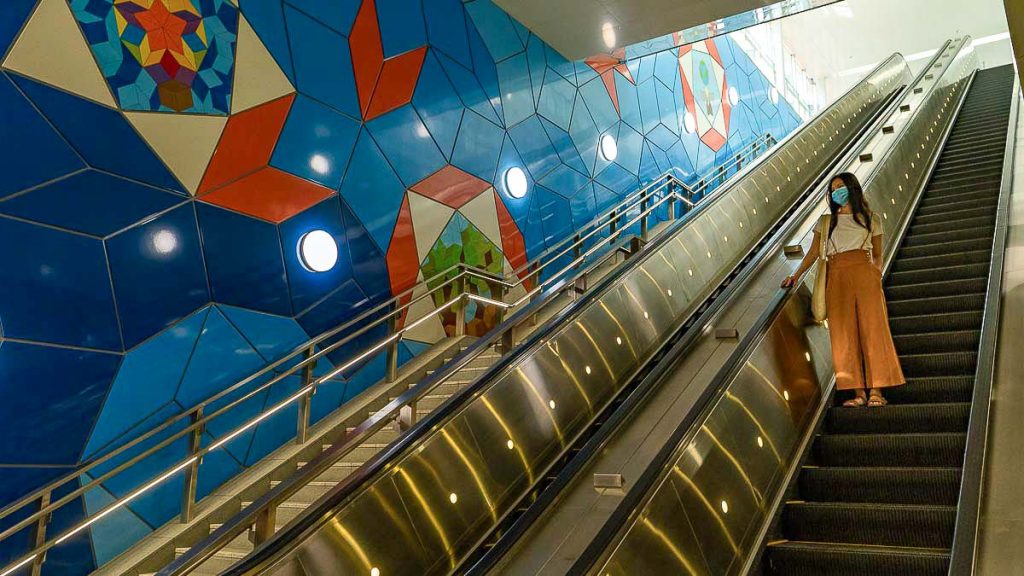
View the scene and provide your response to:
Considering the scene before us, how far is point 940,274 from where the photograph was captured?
18.2 ft

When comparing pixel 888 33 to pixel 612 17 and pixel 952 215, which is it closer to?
pixel 612 17

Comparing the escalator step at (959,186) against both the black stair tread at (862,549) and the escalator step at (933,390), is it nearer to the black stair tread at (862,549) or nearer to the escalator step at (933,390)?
the escalator step at (933,390)

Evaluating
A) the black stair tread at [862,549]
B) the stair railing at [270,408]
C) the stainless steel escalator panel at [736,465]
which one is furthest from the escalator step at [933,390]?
the stair railing at [270,408]

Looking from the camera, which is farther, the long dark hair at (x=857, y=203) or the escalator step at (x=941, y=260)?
the escalator step at (x=941, y=260)

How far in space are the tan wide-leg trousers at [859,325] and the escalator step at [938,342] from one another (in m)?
0.56

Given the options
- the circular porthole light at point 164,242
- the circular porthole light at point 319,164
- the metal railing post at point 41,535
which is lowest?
the metal railing post at point 41,535

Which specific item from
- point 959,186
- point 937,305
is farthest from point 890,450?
point 959,186

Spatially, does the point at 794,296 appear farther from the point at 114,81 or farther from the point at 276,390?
the point at 114,81

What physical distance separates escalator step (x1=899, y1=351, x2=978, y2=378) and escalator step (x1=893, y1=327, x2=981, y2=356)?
7.8 inches

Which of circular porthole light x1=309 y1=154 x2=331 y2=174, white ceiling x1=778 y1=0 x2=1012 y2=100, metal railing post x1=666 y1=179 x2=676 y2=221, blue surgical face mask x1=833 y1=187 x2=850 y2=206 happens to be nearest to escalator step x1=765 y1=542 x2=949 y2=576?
blue surgical face mask x1=833 y1=187 x2=850 y2=206

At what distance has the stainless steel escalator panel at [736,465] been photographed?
264 cm

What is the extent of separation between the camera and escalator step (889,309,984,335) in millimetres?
4676

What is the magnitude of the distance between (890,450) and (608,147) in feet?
23.6

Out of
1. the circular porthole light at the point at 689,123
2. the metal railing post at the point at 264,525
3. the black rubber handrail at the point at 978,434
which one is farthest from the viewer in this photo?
the circular porthole light at the point at 689,123
